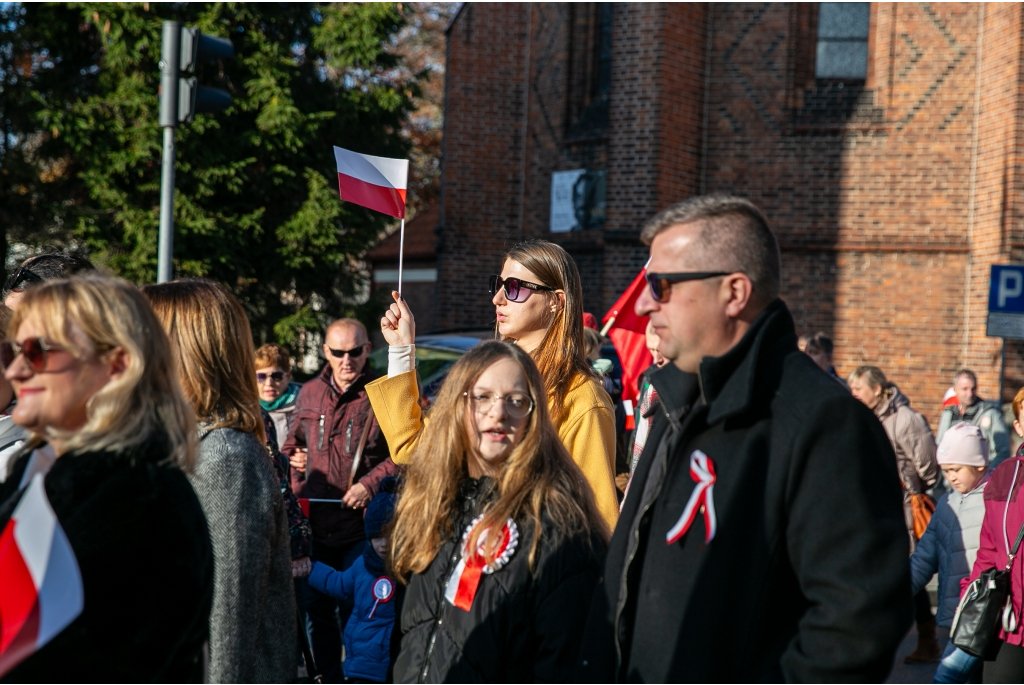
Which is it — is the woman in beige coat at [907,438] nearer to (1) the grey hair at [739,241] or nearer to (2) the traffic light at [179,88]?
(2) the traffic light at [179,88]

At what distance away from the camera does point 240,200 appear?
16453 mm

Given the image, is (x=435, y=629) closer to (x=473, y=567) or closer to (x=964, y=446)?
(x=473, y=567)

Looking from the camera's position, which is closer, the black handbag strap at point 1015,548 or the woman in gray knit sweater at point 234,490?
the woman in gray knit sweater at point 234,490

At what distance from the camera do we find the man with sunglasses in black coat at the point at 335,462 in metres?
5.76

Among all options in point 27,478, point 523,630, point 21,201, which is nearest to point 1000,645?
point 523,630

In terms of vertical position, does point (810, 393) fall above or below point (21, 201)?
below

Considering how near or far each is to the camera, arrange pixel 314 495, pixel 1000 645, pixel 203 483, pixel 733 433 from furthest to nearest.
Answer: pixel 314 495 → pixel 1000 645 → pixel 203 483 → pixel 733 433

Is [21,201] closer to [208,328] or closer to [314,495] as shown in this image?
[314,495]

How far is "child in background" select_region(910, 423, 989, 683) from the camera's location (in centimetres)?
550

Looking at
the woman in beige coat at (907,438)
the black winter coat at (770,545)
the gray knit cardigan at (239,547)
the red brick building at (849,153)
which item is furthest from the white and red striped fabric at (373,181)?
the red brick building at (849,153)

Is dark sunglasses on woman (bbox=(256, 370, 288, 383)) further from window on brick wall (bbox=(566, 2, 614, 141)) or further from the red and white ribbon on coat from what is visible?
window on brick wall (bbox=(566, 2, 614, 141))

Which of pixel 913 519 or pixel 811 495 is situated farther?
pixel 913 519

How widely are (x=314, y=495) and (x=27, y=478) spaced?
13.7 ft

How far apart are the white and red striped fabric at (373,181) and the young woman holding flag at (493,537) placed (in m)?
1.59
